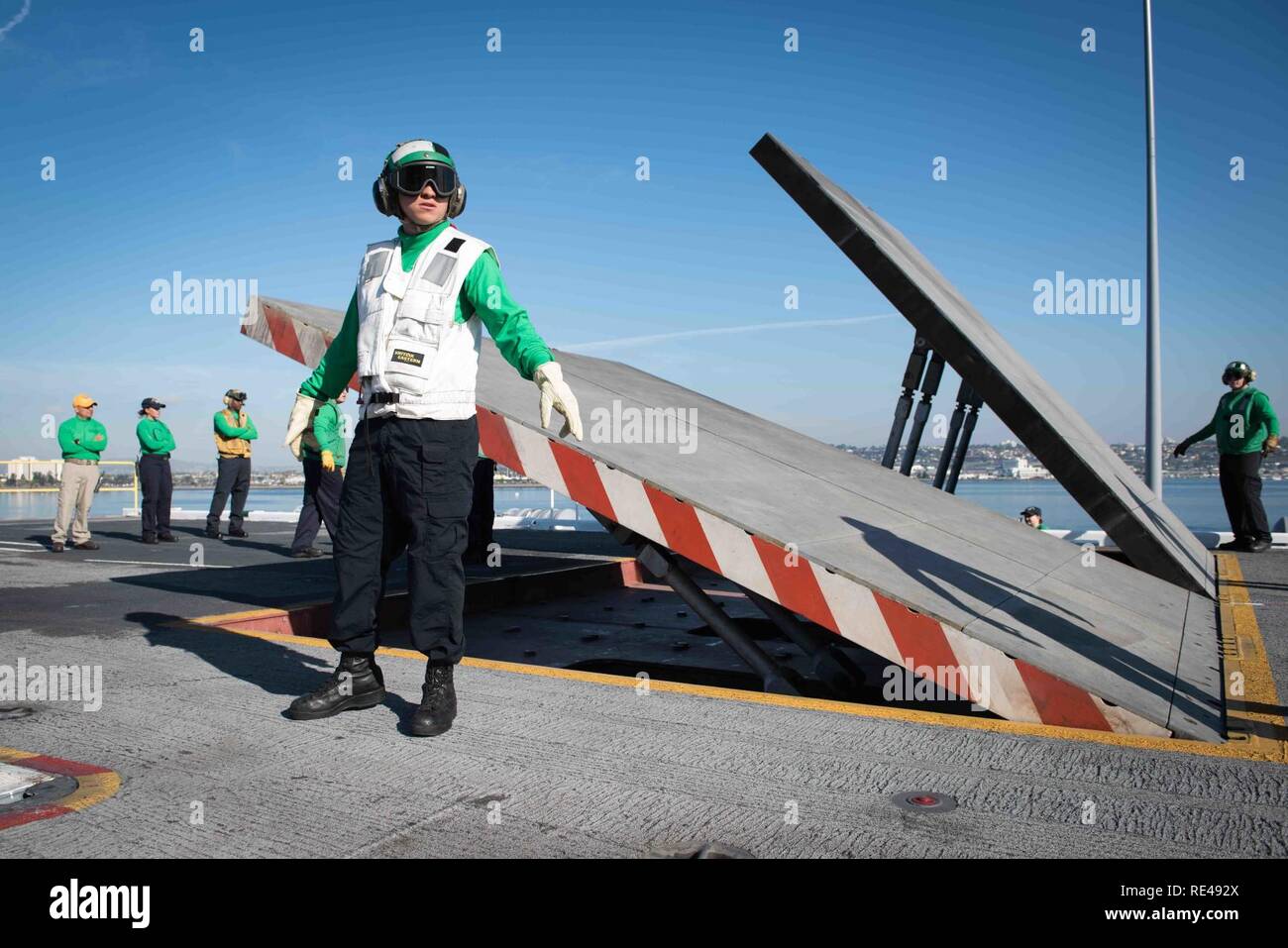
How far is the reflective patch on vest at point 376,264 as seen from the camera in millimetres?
3018

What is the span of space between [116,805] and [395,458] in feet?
4.01

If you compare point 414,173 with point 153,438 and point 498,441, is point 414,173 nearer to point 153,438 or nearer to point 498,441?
point 498,441

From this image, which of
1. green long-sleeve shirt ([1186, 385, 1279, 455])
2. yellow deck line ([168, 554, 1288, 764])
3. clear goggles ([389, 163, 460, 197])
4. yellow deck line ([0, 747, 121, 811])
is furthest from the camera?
green long-sleeve shirt ([1186, 385, 1279, 455])

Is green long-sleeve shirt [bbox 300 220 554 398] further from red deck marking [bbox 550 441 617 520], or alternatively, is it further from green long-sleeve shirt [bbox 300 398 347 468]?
green long-sleeve shirt [bbox 300 398 347 468]

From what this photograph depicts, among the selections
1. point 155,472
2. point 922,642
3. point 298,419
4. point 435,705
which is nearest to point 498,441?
point 298,419

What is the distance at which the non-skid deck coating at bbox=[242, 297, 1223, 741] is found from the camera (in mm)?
2982

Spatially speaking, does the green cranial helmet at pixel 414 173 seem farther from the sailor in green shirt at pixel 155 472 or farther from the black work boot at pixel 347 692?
the sailor in green shirt at pixel 155 472

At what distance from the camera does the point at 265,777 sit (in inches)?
92.7

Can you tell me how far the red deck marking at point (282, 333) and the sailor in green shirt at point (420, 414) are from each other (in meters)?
1.66

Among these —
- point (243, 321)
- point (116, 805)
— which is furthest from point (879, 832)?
point (243, 321)

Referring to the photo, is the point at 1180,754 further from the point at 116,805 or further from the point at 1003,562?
the point at 116,805

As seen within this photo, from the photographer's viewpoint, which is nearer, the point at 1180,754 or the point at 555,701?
the point at 1180,754

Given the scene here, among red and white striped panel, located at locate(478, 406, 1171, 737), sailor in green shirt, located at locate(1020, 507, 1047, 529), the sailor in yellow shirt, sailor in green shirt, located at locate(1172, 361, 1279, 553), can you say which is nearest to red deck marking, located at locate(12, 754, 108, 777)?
red and white striped panel, located at locate(478, 406, 1171, 737)

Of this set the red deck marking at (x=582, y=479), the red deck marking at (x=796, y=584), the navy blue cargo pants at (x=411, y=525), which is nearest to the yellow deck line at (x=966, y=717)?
the red deck marking at (x=796, y=584)
